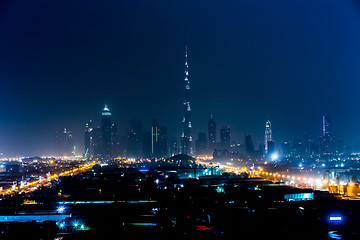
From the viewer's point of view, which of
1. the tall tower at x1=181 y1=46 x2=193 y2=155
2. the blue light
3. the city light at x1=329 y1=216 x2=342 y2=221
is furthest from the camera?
the tall tower at x1=181 y1=46 x2=193 y2=155

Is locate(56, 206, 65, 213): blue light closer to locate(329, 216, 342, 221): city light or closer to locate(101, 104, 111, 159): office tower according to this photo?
locate(329, 216, 342, 221): city light

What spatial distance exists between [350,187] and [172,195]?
1113cm

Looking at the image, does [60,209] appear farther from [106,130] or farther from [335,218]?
[106,130]

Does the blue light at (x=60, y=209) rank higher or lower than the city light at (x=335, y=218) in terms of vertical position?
lower

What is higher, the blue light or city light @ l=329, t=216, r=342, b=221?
city light @ l=329, t=216, r=342, b=221

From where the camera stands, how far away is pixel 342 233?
48.4 ft

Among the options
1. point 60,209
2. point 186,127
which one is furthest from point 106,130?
point 60,209

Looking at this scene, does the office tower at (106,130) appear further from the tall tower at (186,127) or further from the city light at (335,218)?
the city light at (335,218)

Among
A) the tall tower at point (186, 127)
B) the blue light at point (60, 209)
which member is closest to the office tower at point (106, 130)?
the tall tower at point (186, 127)

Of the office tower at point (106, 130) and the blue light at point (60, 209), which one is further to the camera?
the office tower at point (106, 130)

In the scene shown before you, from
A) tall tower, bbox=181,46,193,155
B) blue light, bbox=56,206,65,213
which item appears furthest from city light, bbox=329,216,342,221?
tall tower, bbox=181,46,193,155

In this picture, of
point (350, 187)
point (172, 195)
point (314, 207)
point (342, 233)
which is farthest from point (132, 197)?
point (342, 233)

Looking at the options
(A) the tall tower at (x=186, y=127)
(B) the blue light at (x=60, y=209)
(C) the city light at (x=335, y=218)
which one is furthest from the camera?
(A) the tall tower at (x=186, y=127)

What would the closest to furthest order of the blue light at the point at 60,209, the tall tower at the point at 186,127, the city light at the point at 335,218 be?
the city light at the point at 335,218 < the blue light at the point at 60,209 < the tall tower at the point at 186,127
